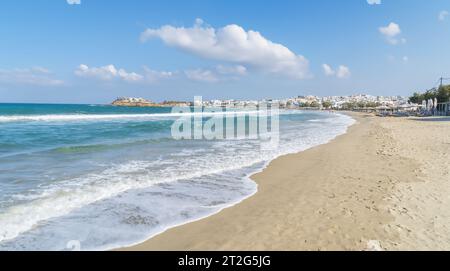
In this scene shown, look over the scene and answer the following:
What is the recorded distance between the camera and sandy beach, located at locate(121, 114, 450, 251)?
3814 millimetres

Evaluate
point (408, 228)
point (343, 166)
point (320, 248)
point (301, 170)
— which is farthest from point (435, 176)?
point (320, 248)

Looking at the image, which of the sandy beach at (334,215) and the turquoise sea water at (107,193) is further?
the turquoise sea water at (107,193)

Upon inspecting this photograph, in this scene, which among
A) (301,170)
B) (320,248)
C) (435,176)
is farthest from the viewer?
(301,170)

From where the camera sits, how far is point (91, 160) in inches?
390

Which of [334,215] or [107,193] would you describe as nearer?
[334,215]

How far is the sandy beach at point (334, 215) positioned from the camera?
3.81 metres

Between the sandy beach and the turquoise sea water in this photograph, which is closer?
the sandy beach

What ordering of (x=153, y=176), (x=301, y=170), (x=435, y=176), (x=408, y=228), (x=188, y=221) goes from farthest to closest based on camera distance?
1. (x=301, y=170)
2. (x=153, y=176)
3. (x=435, y=176)
4. (x=188, y=221)
5. (x=408, y=228)

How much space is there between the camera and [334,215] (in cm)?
479
